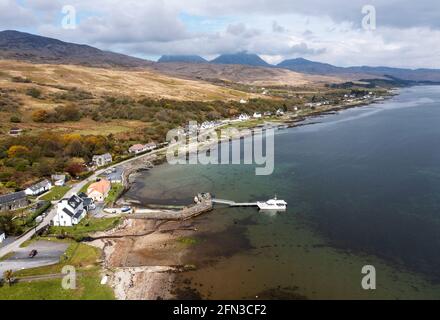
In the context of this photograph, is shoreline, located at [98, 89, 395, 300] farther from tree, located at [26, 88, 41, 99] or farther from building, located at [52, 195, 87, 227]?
tree, located at [26, 88, 41, 99]

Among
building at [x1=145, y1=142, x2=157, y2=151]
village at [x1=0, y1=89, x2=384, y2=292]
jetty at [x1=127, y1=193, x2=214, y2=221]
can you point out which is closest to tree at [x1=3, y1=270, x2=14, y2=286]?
village at [x1=0, y1=89, x2=384, y2=292]

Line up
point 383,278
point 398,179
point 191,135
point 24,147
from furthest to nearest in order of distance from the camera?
point 191,135 → point 24,147 → point 398,179 → point 383,278

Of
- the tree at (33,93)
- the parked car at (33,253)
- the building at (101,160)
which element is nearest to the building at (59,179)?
the building at (101,160)

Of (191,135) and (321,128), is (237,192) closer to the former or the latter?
(191,135)

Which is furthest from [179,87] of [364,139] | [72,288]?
[72,288]

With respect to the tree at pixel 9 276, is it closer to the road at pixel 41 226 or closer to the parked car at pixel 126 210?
the road at pixel 41 226

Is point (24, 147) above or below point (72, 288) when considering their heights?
above
